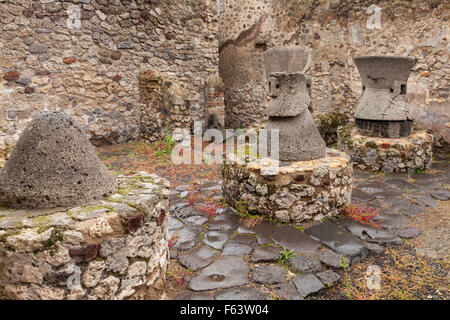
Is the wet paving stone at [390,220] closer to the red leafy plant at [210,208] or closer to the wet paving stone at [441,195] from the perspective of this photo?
the wet paving stone at [441,195]

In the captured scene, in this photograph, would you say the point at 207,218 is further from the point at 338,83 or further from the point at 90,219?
the point at 338,83

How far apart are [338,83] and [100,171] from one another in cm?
677

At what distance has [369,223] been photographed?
3117mm

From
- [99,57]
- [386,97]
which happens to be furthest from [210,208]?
[99,57]

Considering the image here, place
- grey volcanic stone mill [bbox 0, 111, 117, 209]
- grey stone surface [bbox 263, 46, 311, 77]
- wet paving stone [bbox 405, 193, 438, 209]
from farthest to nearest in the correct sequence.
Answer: grey stone surface [bbox 263, 46, 311, 77], wet paving stone [bbox 405, 193, 438, 209], grey volcanic stone mill [bbox 0, 111, 117, 209]

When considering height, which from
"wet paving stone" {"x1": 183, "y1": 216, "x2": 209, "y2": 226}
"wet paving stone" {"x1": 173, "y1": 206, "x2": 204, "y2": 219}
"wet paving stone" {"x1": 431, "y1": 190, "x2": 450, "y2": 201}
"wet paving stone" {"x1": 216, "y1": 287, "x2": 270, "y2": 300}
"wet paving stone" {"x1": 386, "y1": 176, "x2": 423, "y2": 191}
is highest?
"wet paving stone" {"x1": 386, "y1": 176, "x2": 423, "y2": 191}

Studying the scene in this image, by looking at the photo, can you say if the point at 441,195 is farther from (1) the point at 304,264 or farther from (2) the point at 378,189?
(1) the point at 304,264

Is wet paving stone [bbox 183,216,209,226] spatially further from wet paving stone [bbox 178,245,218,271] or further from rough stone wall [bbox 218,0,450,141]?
rough stone wall [bbox 218,0,450,141]

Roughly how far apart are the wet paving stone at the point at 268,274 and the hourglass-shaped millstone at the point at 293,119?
138 cm

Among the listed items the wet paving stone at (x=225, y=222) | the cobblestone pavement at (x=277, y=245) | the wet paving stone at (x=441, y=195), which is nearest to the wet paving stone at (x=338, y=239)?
the cobblestone pavement at (x=277, y=245)

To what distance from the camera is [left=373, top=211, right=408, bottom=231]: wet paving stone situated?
308 cm

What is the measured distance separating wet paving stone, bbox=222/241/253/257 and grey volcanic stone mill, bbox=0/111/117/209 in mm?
1098

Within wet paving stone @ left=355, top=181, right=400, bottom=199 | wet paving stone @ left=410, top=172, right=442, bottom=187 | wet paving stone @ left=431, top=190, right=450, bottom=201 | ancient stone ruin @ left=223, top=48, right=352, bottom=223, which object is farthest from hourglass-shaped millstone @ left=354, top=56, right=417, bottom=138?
ancient stone ruin @ left=223, top=48, right=352, bottom=223

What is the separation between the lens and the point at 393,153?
4.75 metres
